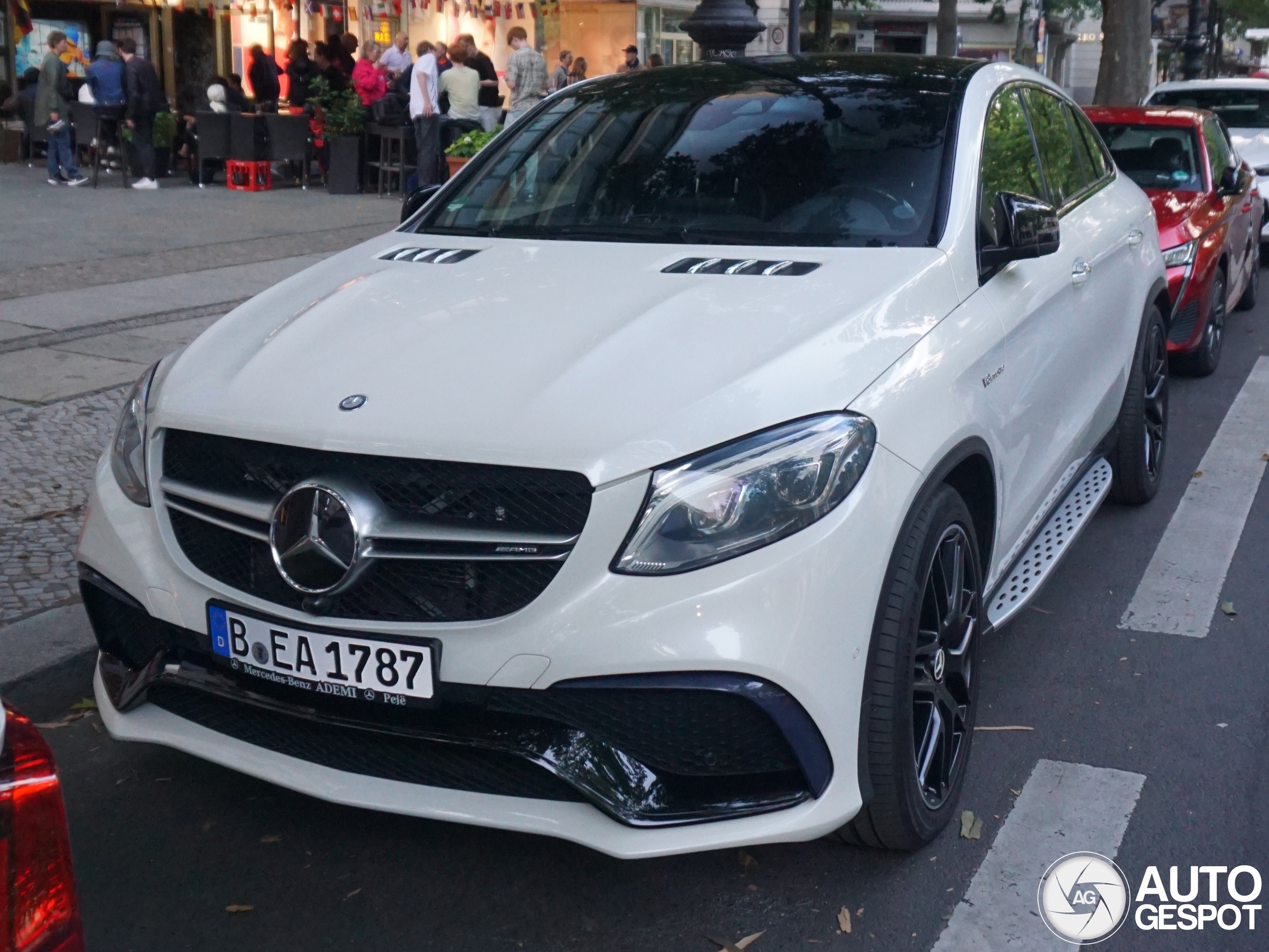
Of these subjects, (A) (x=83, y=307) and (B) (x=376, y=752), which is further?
(A) (x=83, y=307)

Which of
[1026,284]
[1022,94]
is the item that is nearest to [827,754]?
[1026,284]

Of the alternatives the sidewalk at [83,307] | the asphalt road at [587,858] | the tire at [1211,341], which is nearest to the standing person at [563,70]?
the sidewalk at [83,307]

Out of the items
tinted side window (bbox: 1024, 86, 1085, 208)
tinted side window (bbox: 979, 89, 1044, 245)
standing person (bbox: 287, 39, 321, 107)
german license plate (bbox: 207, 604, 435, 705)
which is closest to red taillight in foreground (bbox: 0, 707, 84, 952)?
german license plate (bbox: 207, 604, 435, 705)

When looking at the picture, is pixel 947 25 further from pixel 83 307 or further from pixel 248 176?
pixel 83 307

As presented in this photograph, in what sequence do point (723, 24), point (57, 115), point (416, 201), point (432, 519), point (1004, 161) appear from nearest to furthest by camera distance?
point (432, 519)
point (1004, 161)
point (416, 201)
point (723, 24)
point (57, 115)

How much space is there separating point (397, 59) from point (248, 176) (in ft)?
8.17

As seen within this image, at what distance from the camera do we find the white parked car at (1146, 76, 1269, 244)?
13250 millimetres

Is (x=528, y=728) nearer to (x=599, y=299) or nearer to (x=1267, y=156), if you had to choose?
(x=599, y=299)

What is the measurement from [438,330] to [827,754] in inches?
50.2

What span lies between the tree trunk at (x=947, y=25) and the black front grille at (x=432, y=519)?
28.5m

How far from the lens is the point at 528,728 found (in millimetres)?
2676

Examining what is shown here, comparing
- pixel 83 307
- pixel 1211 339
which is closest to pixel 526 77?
pixel 83 307

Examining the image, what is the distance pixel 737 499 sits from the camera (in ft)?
8.64

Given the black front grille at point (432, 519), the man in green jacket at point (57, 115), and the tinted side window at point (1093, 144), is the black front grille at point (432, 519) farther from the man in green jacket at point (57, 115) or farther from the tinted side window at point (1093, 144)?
the man in green jacket at point (57, 115)
